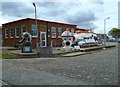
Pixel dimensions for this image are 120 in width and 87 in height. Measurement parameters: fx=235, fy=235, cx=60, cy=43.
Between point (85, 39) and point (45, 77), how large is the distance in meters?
27.9

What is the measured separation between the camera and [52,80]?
945cm

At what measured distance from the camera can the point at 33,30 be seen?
1323 inches

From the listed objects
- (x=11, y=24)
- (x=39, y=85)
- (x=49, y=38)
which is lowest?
(x=39, y=85)

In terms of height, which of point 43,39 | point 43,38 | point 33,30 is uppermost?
point 33,30

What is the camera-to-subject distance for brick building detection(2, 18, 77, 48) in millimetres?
33444

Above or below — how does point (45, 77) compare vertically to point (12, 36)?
below

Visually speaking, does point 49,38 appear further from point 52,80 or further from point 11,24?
point 52,80

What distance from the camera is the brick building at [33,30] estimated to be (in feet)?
110

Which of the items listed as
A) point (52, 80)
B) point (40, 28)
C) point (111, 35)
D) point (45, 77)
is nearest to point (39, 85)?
point (52, 80)

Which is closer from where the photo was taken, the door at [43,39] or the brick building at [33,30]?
the brick building at [33,30]

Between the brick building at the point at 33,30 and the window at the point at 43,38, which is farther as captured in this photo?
the window at the point at 43,38

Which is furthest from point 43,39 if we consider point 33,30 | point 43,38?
point 33,30

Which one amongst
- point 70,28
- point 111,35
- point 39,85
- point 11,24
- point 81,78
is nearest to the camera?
point 39,85

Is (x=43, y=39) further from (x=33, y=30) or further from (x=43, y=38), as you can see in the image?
(x=33, y=30)
